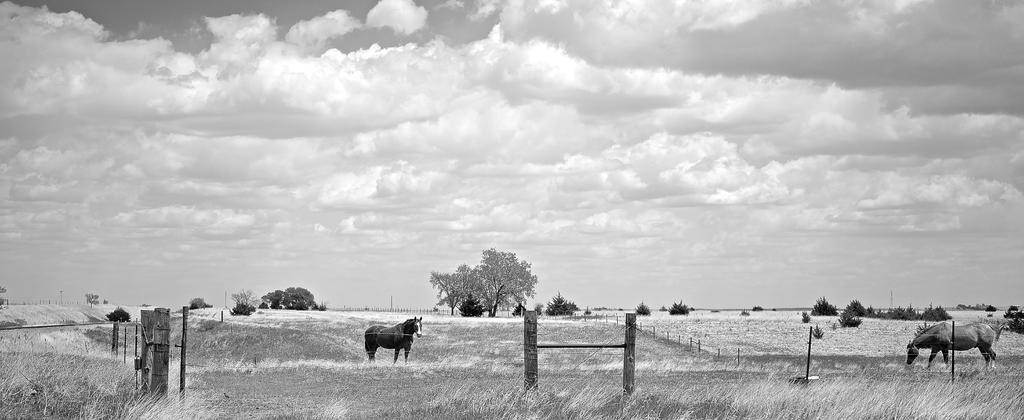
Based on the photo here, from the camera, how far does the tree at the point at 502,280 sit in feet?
370

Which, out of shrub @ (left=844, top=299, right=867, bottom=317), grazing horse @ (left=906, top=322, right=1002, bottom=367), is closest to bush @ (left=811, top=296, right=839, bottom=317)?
shrub @ (left=844, top=299, right=867, bottom=317)

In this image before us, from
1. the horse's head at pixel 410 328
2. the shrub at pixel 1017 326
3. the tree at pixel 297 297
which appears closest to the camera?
the horse's head at pixel 410 328

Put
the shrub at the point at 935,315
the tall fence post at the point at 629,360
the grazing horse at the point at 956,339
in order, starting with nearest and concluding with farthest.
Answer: the tall fence post at the point at 629,360, the grazing horse at the point at 956,339, the shrub at the point at 935,315

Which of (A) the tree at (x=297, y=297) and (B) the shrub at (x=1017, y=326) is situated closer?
(B) the shrub at (x=1017, y=326)

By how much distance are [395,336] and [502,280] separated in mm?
73936

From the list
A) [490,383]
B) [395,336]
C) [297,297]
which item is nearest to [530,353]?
[490,383]

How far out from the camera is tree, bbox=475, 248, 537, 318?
11262 centimetres

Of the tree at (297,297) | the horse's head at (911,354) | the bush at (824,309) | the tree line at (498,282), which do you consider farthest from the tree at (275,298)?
the horse's head at (911,354)

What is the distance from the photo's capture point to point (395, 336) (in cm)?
3906

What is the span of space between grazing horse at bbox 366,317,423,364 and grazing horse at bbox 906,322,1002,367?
20.1 meters

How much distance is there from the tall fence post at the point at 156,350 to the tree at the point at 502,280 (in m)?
95.8

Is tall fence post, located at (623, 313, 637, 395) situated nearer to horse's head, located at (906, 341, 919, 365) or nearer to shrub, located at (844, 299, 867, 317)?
horse's head, located at (906, 341, 919, 365)

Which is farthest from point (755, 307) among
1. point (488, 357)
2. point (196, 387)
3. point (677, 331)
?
point (196, 387)

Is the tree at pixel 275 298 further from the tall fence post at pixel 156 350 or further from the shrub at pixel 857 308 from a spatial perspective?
the tall fence post at pixel 156 350
